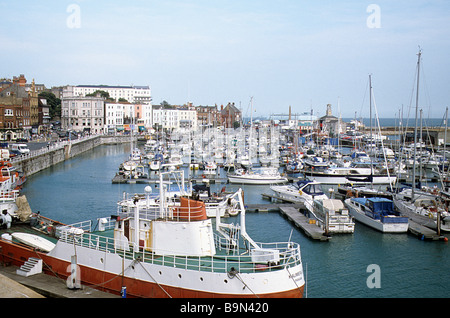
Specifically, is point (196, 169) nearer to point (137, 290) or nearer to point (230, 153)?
point (230, 153)

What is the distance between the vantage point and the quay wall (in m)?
58.4

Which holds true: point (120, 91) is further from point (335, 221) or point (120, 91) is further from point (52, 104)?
point (335, 221)

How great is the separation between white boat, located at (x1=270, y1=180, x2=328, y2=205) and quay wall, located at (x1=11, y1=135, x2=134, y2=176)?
3040 centimetres

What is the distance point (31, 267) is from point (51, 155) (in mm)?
54183

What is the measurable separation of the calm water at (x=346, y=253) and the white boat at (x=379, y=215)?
0.54 metres

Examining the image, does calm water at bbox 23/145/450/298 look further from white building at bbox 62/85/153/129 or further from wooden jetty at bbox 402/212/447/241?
white building at bbox 62/85/153/129

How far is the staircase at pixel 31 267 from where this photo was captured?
19.8 m

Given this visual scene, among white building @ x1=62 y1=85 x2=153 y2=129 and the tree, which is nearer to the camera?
white building @ x1=62 y1=85 x2=153 y2=129

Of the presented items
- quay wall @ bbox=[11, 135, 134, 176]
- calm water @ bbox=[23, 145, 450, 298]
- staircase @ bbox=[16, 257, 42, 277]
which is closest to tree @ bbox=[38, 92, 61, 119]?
quay wall @ bbox=[11, 135, 134, 176]

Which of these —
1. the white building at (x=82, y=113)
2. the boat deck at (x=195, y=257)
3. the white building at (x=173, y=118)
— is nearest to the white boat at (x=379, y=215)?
the boat deck at (x=195, y=257)

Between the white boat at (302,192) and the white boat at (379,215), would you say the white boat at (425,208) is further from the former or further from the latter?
the white boat at (302,192)

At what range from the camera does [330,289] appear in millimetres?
22688

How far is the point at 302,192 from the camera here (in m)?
41.4
